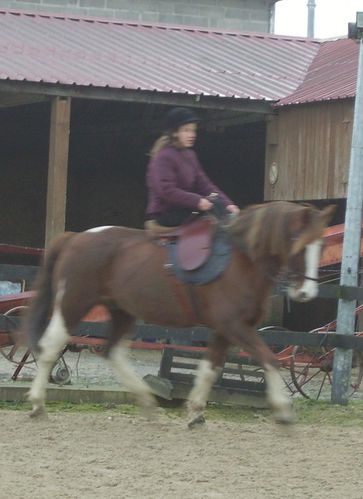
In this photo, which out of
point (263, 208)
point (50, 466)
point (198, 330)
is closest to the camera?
point (50, 466)

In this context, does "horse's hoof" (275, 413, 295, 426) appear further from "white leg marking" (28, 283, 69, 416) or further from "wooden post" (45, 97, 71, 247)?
"wooden post" (45, 97, 71, 247)

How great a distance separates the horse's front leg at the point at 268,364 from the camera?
261 inches

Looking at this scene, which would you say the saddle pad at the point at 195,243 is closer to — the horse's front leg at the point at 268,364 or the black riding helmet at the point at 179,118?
the horse's front leg at the point at 268,364

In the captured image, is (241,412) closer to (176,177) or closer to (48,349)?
(48,349)

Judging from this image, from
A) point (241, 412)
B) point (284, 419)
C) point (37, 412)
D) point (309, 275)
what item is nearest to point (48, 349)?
point (37, 412)

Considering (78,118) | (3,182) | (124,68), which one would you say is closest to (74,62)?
(124,68)

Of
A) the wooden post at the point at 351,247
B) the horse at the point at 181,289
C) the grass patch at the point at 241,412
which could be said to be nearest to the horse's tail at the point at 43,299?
the horse at the point at 181,289

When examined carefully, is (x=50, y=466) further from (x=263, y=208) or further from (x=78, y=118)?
(x=78, y=118)

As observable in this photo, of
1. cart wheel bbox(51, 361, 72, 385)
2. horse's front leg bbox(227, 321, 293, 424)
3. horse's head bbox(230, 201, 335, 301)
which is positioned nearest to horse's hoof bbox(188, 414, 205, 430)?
horse's front leg bbox(227, 321, 293, 424)

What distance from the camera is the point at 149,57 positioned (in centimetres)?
1716

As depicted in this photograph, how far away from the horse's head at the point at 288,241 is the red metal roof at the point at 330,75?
7.75 m

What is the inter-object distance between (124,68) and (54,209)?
2.62m

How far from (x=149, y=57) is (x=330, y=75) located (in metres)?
2.75

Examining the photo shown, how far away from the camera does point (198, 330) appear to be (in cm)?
946
